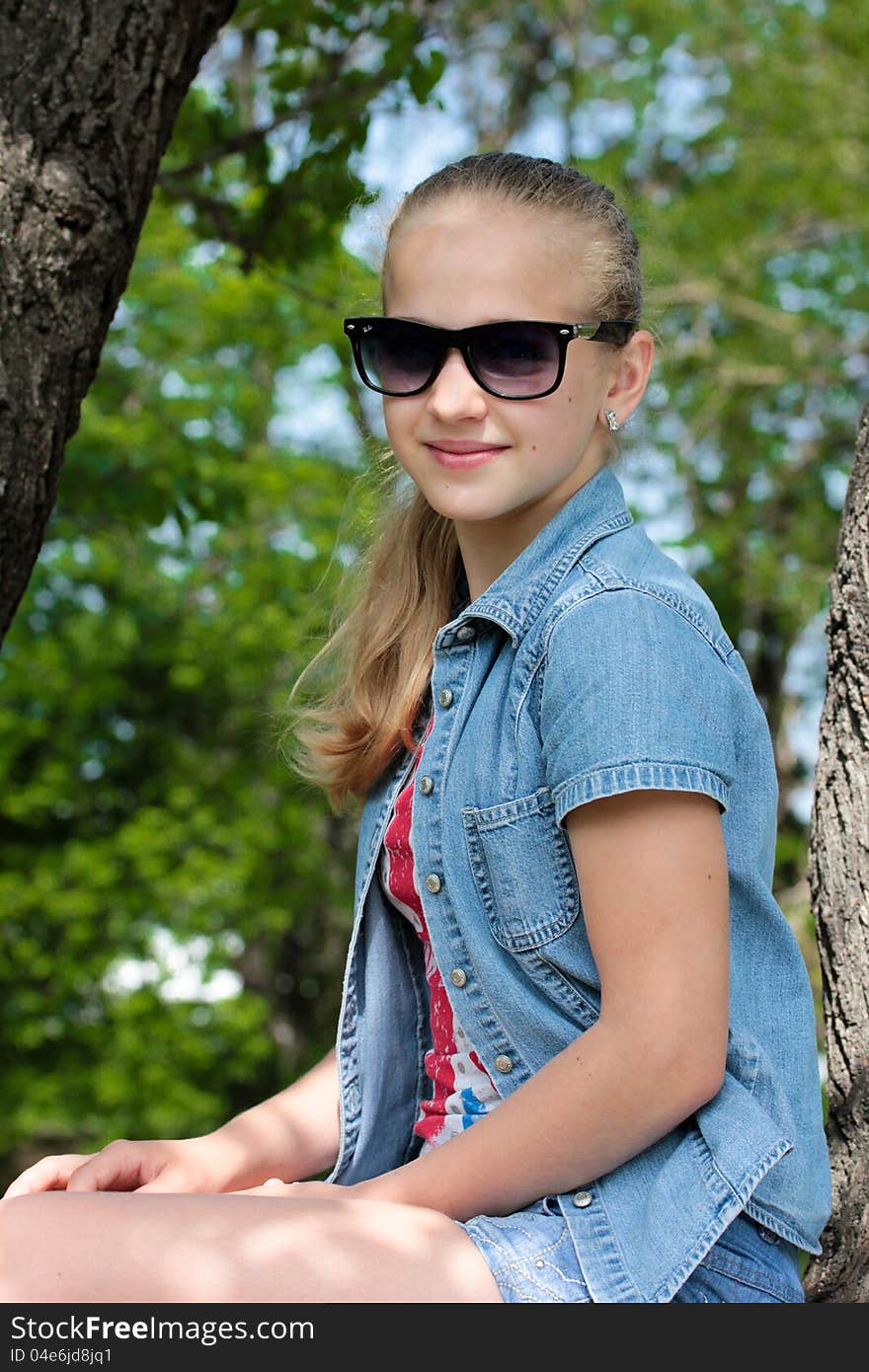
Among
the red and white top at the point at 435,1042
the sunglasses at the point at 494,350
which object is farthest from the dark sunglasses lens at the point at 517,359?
the red and white top at the point at 435,1042

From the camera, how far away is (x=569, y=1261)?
1.51 m

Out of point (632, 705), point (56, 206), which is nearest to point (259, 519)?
point (56, 206)

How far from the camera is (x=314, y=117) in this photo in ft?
14.3

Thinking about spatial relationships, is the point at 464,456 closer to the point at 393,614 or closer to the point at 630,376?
the point at 630,376

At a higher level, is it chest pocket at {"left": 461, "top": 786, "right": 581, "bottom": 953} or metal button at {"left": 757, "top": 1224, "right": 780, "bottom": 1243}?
chest pocket at {"left": 461, "top": 786, "right": 581, "bottom": 953}

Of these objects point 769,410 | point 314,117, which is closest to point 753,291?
point 769,410

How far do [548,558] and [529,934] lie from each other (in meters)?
Answer: 0.46

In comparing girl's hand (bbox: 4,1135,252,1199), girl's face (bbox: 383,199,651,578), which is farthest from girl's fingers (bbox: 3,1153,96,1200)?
girl's face (bbox: 383,199,651,578)

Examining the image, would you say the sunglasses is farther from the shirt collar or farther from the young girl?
the shirt collar

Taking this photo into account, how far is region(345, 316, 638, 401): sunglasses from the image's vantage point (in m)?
1.71

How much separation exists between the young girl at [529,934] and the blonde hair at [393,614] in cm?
1

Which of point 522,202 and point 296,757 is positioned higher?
point 522,202
